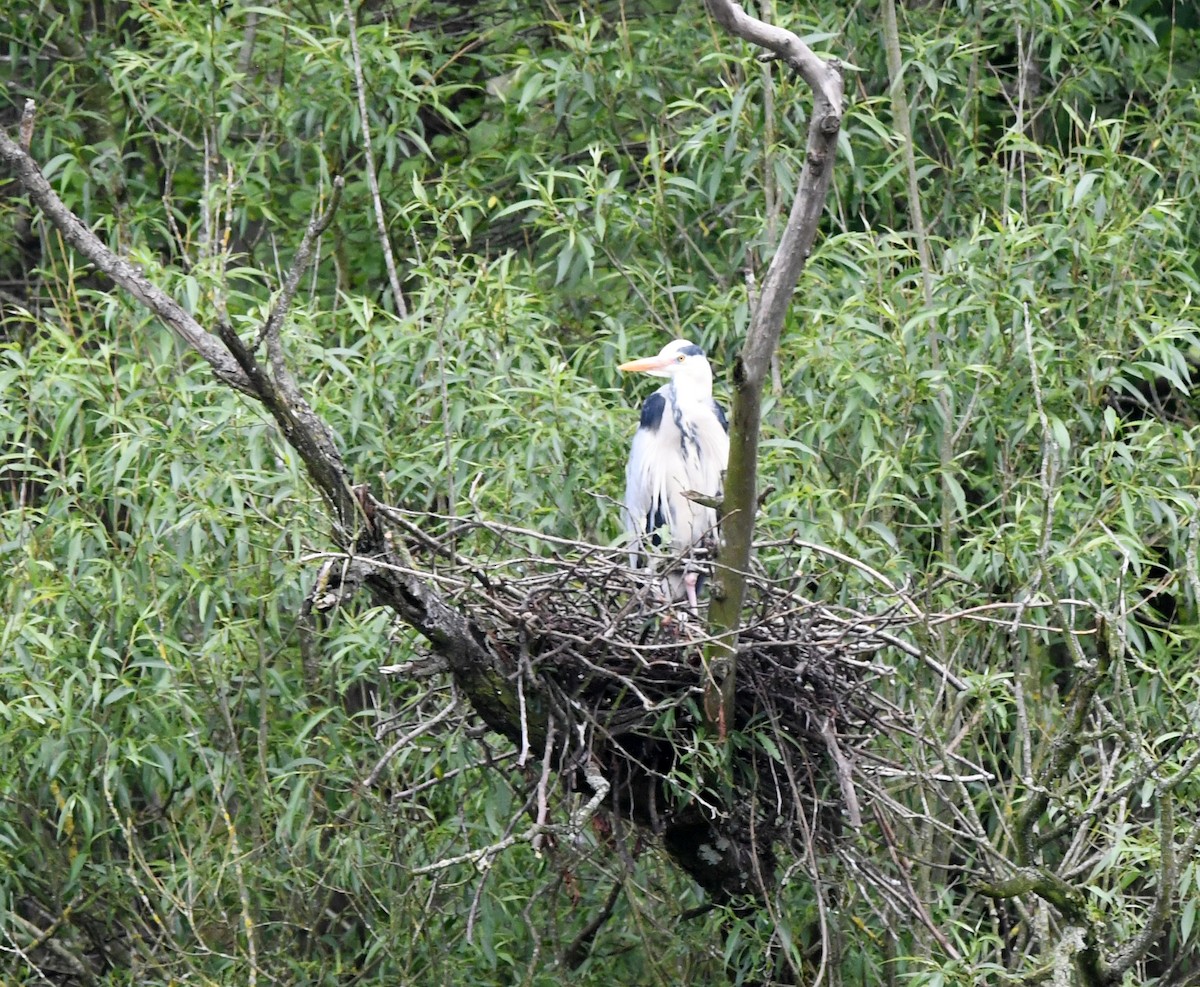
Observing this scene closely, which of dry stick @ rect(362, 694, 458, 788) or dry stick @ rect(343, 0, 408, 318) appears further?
dry stick @ rect(343, 0, 408, 318)

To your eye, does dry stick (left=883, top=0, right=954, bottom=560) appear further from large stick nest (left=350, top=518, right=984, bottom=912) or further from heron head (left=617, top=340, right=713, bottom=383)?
large stick nest (left=350, top=518, right=984, bottom=912)

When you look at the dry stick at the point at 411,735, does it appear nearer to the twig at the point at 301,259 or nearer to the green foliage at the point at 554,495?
the green foliage at the point at 554,495

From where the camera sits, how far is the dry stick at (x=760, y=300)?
2.97 metres

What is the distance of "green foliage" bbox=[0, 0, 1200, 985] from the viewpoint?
4.84m

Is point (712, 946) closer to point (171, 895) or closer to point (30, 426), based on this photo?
point (171, 895)

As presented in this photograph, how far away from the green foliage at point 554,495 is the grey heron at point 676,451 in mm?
173

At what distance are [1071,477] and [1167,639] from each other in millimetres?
767

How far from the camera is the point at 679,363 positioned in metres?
5.13

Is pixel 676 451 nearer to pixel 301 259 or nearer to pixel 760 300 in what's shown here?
pixel 760 300

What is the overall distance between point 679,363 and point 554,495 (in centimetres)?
50

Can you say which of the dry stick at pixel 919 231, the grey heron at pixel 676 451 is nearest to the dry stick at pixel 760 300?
the grey heron at pixel 676 451

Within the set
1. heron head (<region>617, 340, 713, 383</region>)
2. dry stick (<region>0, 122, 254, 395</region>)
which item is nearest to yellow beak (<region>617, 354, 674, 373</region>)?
heron head (<region>617, 340, 713, 383</region>)

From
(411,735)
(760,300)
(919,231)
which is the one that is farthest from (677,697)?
(919,231)

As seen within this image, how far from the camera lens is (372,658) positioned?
497cm
